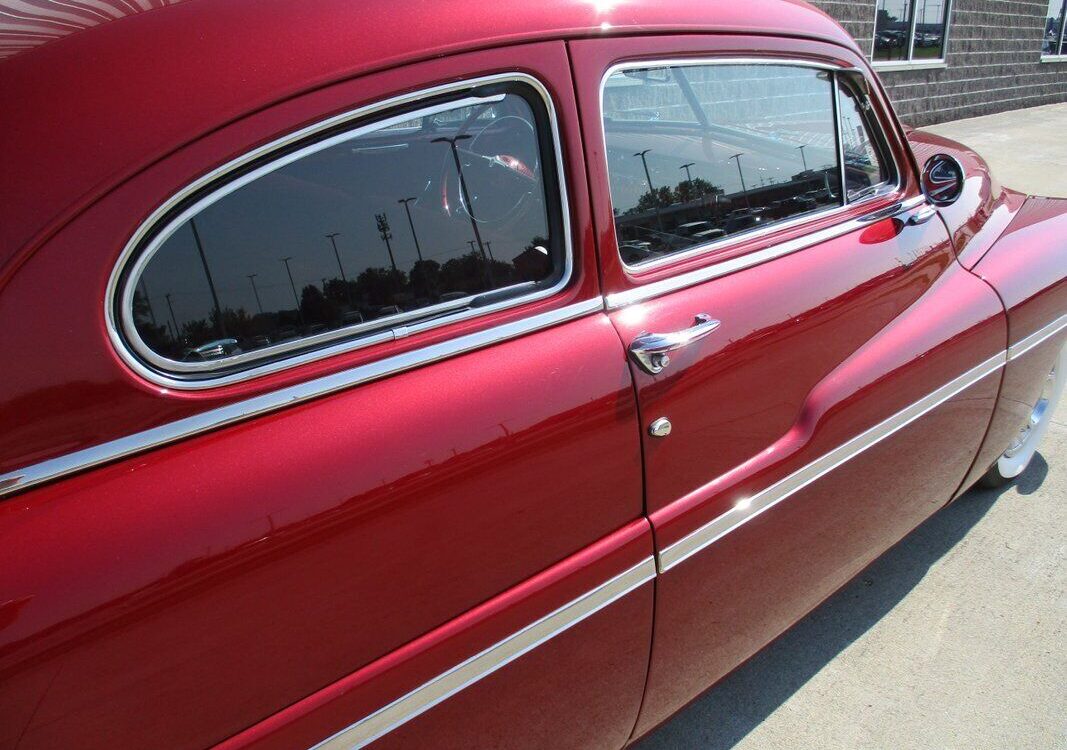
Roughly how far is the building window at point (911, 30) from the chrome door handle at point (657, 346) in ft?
36.9

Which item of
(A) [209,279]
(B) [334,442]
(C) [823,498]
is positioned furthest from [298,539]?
(C) [823,498]

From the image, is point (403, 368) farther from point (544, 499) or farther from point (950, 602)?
point (950, 602)

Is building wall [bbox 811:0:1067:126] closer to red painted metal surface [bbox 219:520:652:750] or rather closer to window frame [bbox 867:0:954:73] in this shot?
window frame [bbox 867:0:954:73]

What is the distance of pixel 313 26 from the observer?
1.31 metres

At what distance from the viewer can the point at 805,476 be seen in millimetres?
1964

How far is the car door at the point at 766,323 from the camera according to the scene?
1.67 m

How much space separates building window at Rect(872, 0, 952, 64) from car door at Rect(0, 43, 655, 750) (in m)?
11.5

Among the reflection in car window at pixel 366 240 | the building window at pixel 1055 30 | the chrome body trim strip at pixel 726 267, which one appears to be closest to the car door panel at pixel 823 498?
the chrome body trim strip at pixel 726 267

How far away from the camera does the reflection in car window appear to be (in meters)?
1.22

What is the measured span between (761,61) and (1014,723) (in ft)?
6.30

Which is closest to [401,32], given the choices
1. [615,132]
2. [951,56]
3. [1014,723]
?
[615,132]

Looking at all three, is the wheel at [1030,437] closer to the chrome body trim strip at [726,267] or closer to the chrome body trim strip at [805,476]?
the chrome body trim strip at [805,476]

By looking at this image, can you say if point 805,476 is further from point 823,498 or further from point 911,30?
point 911,30

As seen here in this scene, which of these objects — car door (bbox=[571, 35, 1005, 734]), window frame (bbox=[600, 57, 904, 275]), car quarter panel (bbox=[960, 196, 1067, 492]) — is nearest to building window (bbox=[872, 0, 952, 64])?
car quarter panel (bbox=[960, 196, 1067, 492])
